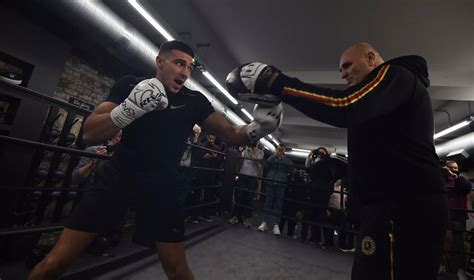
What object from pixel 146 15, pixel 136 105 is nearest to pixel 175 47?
pixel 136 105

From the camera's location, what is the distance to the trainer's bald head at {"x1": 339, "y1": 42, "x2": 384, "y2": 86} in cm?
124

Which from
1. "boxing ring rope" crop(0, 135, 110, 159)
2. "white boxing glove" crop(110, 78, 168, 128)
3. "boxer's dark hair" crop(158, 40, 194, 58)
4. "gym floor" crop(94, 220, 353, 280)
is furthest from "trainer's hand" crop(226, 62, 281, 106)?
"gym floor" crop(94, 220, 353, 280)

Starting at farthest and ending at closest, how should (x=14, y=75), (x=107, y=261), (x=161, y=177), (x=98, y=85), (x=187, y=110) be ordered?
1. (x=98, y=85)
2. (x=14, y=75)
3. (x=107, y=261)
4. (x=187, y=110)
5. (x=161, y=177)

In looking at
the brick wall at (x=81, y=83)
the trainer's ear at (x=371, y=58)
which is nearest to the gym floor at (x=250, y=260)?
the trainer's ear at (x=371, y=58)

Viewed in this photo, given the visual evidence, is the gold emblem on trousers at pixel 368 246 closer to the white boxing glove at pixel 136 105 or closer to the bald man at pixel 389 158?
the bald man at pixel 389 158

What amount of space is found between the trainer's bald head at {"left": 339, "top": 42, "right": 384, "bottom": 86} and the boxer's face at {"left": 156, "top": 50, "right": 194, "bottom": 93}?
1017 mm

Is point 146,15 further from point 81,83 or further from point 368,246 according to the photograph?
point 368,246

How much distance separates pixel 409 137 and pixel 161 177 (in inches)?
49.4

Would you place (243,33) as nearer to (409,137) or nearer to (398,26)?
(398,26)

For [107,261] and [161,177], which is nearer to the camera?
[161,177]

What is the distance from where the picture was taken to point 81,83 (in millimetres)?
4793

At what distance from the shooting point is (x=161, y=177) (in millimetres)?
1390

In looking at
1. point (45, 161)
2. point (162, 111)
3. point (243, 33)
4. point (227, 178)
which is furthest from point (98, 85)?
point (162, 111)

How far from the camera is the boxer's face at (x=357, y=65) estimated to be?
1242 millimetres
